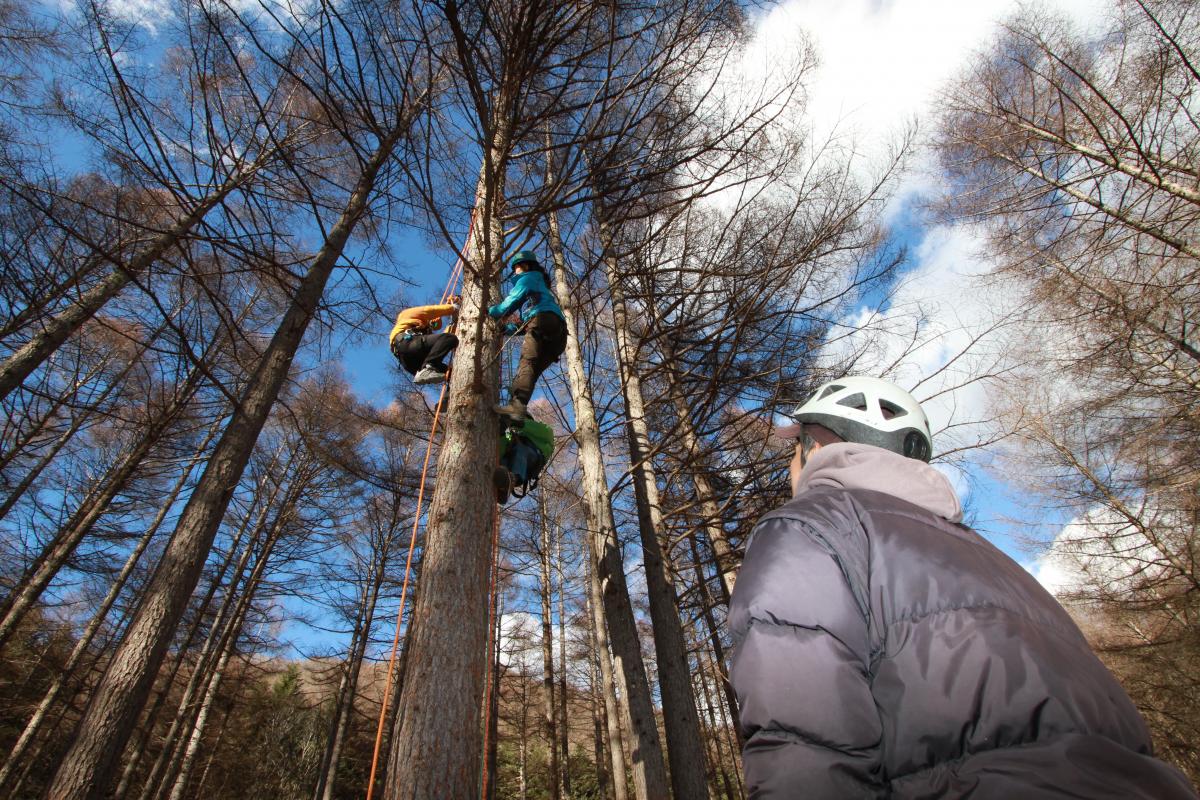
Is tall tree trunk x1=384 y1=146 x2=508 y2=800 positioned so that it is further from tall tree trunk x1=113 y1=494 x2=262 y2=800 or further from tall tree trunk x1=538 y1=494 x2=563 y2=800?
tall tree trunk x1=113 y1=494 x2=262 y2=800

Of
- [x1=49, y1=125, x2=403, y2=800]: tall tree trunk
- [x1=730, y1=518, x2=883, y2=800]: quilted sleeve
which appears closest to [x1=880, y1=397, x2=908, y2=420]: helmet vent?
[x1=730, y1=518, x2=883, y2=800]: quilted sleeve

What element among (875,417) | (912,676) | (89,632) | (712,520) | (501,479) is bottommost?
(912,676)

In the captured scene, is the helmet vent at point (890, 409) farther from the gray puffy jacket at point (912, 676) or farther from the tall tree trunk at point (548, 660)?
the tall tree trunk at point (548, 660)

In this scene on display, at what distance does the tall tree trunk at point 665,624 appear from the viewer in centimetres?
407

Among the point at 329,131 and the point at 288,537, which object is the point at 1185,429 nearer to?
the point at 329,131

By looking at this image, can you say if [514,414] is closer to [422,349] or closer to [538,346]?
[538,346]

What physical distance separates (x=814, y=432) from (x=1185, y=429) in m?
11.0

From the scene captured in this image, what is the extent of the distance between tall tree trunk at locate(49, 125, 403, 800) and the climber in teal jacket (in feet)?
3.80

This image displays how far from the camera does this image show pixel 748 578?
1.10 metres

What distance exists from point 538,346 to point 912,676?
10.1 ft

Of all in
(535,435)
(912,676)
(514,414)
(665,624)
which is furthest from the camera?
(665,624)

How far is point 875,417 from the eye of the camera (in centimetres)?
184

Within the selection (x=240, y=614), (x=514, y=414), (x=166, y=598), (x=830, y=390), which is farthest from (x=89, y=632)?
(x=830, y=390)

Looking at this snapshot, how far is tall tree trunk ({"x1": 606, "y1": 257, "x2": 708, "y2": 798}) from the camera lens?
13.4 feet
